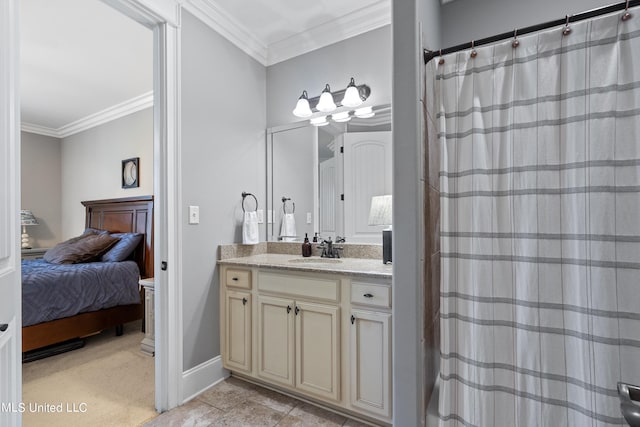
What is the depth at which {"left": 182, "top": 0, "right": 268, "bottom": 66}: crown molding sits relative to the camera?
1.99 meters

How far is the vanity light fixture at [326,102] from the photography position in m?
2.21

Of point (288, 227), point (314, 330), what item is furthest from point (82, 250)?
point (314, 330)

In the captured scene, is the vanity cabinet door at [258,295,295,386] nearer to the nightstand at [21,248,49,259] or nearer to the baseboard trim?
the baseboard trim

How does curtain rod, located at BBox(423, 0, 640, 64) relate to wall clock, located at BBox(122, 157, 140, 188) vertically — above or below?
above

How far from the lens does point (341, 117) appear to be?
7.46 feet

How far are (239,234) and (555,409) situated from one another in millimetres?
2048

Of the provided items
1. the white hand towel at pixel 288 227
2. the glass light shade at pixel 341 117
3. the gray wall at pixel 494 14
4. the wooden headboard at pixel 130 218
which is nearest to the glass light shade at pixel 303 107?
the glass light shade at pixel 341 117

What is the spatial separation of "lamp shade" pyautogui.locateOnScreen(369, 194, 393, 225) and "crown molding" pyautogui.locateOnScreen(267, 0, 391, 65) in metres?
1.23

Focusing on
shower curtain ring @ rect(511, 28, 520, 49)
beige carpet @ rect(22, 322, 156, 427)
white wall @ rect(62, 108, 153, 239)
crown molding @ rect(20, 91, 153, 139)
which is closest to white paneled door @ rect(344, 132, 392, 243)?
shower curtain ring @ rect(511, 28, 520, 49)

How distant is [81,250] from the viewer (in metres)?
3.26

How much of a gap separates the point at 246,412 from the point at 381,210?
5.08 feet

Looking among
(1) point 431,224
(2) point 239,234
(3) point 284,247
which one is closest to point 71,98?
(2) point 239,234

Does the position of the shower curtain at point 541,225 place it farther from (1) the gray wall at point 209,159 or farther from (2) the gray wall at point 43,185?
(2) the gray wall at point 43,185

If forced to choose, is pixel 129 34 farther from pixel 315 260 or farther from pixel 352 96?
pixel 315 260
